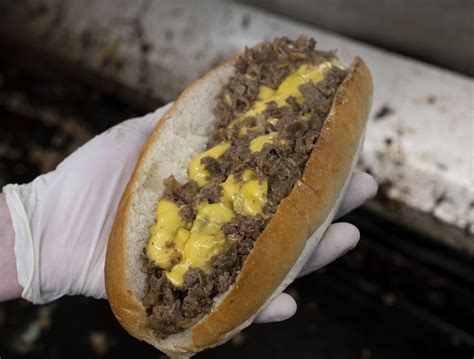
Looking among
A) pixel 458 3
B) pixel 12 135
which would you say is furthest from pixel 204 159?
pixel 12 135

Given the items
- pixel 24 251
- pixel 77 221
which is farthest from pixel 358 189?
pixel 24 251

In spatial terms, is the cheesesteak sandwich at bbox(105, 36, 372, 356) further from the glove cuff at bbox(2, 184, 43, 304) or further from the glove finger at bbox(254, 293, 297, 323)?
the glove cuff at bbox(2, 184, 43, 304)

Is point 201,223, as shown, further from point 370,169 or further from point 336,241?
point 370,169

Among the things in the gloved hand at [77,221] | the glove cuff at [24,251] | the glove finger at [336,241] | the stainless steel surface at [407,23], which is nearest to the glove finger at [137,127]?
the gloved hand at [77,221]

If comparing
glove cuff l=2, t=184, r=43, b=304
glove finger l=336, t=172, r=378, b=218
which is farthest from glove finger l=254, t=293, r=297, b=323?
glove cuff l=2, t=184, r=43, b=304

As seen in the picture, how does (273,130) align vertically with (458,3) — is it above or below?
below

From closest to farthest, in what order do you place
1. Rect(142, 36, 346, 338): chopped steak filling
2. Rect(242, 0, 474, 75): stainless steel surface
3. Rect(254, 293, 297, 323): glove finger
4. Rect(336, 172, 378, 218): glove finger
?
Rect(142, 36, 346, 338): chopped steak filling
Rect(254, 293, 297, 323): glove finger
Rect(336, 172, 378, 218): glove finger
Rect(242, 0, 474, 75): stainless steel surface

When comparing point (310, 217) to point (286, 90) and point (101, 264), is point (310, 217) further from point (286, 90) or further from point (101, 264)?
point (101, 264)

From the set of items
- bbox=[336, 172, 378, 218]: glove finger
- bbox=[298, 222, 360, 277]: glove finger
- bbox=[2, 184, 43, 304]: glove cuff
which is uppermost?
bbox=[336, 172, 378, 218]: glove finger
